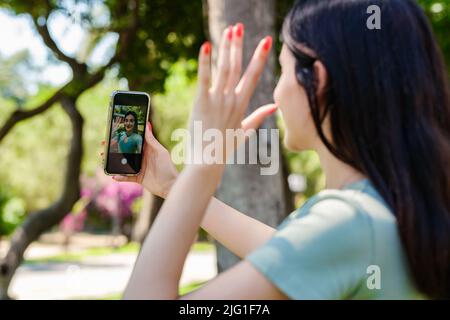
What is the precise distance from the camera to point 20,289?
13867 millimetres

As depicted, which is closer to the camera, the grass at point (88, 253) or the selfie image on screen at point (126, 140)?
the selfie image on screen at point (126, 140)

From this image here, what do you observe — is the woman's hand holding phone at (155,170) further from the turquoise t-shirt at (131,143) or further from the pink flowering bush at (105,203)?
the pink flowering bush at (105,203)

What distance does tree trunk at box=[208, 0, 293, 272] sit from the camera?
530 cm

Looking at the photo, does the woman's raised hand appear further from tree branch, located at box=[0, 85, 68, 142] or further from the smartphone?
tree branch, located at box=[0, 85, 68, 142]

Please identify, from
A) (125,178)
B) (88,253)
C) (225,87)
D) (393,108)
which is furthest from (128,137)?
(88,253)

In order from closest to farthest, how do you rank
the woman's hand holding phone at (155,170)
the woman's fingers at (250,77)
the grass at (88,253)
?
the woman's fingers at (250,77) → the woman's hand holding phone at (155,170) → the grass at (88,253)

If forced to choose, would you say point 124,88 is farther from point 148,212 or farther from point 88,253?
point 88,253

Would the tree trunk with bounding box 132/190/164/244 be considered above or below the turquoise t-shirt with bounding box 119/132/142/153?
below

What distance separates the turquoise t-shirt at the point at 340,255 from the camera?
4.07 ft

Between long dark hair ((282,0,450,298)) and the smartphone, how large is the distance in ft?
2.12

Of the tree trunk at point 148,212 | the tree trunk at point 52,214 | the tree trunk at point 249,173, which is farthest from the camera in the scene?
the tree trunk at point 148,212

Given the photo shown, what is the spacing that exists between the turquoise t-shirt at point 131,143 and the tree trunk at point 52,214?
7533mm

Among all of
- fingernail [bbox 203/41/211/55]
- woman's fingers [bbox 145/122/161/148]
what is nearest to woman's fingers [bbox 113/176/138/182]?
woman's fingers [bbox 145/122/161/148]

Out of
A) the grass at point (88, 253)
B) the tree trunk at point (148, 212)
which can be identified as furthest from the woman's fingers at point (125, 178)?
the grass at point (88, 253)
